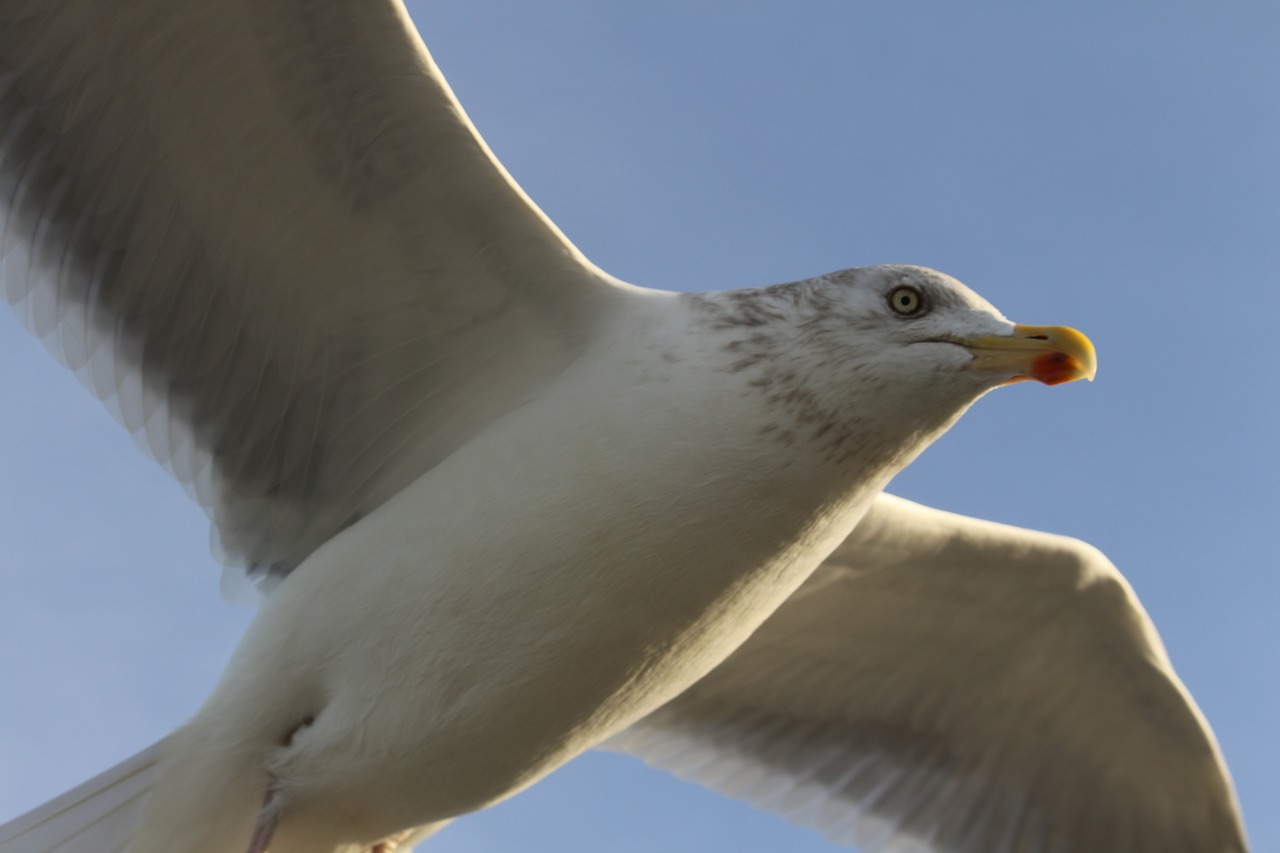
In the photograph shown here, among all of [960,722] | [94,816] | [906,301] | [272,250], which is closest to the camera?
[906,301]

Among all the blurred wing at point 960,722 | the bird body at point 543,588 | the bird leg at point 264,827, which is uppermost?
the bird body at point 543,588

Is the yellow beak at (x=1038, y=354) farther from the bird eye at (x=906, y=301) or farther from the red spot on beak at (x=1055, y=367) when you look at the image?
the bird eye at (x=906, y=301)

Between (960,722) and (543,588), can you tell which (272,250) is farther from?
(960,722)

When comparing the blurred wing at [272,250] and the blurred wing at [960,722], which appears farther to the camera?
the blurred wing at [960,722]

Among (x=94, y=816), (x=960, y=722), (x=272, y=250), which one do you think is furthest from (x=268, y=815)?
Answer: (x=960, y=722)

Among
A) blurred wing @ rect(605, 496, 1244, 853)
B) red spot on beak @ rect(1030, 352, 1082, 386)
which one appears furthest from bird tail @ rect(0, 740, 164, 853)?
red spot on beak @ rect(1030, 352, 1082, 386)

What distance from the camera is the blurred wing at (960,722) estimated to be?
5582 millimetres

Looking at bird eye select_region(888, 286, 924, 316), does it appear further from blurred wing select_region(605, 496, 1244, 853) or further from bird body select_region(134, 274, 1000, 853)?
blurred wing select_region(605, 496, 1244, 853)

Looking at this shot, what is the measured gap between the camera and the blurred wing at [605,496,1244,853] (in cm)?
558

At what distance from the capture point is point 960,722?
6.04 metres

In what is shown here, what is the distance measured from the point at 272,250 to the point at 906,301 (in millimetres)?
1994

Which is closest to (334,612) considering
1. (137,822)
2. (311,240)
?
(137,822)

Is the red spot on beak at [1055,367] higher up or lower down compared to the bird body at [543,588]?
higher up

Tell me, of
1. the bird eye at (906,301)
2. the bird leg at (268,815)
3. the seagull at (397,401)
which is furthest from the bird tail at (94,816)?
the bird eye at (906,301)
